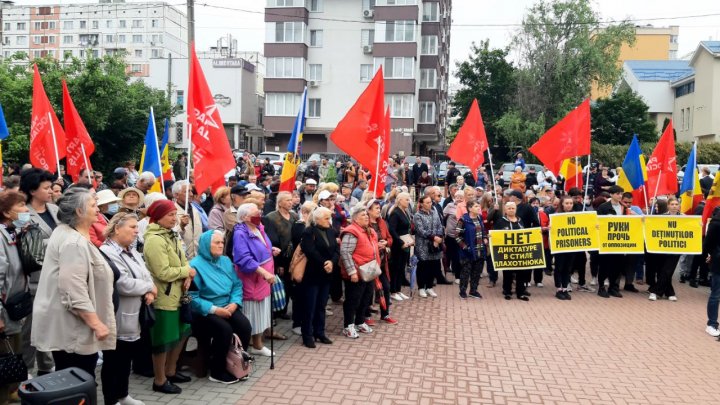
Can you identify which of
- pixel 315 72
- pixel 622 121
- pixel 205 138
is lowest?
pixel 205 138

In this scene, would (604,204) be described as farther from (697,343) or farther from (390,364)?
(390,364)

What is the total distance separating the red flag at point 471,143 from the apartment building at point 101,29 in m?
89.4

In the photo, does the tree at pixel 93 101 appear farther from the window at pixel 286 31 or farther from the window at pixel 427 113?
the window at pixel 427 113

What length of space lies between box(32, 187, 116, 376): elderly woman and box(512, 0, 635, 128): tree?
142ft

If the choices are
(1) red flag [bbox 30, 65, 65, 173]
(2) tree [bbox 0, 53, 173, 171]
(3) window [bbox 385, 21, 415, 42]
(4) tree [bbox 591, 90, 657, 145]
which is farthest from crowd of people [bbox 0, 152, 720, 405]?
(4) tree [bbox 591, 90, 657, 145]

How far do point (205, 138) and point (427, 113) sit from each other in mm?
49121

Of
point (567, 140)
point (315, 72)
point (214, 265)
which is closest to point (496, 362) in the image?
point (214, 265)

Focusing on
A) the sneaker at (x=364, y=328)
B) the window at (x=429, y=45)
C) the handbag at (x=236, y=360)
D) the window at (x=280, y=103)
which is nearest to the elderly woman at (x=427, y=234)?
the sneaker at (x=364, y=328)

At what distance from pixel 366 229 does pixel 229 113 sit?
50.8m

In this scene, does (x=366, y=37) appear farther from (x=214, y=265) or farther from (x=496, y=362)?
(x=214, y=265)

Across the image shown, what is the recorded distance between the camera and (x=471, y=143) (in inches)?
493

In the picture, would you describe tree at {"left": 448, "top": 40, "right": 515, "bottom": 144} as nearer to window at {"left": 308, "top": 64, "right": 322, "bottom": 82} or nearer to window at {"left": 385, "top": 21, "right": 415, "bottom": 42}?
window at {"left": 385, "top": 21, "right": 415, "bottom": 42}

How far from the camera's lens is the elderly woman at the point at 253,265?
6.98 m

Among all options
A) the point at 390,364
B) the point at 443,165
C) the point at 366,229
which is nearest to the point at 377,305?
the point at 366,229
